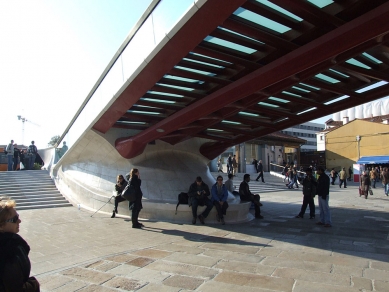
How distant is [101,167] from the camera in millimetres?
12078

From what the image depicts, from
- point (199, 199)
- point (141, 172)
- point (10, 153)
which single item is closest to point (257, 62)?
point (199, 199)

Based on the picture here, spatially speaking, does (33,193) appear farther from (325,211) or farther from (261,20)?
(261,20)

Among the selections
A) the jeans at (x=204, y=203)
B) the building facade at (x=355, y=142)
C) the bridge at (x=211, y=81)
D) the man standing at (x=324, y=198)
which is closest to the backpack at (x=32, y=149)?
the bridge at (x=211, y=81)

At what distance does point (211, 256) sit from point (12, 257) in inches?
150

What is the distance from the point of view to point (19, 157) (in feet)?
62.1

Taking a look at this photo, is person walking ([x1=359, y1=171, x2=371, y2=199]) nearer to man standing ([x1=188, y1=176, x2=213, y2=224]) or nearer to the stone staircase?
man standing ([x1=188, y1=176, x2=213, y2=224])

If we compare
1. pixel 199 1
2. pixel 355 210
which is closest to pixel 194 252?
pixel 199 1

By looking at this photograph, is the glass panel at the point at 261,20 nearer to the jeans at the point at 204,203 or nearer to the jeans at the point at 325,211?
the jeans at the point at 325,211

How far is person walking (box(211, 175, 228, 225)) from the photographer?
834 centimetres

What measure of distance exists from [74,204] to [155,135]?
4717 millimetres

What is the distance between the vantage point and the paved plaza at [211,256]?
4.04 m

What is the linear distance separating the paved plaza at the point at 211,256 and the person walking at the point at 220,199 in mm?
400

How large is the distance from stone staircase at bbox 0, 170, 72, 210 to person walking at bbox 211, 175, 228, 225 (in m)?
6.90

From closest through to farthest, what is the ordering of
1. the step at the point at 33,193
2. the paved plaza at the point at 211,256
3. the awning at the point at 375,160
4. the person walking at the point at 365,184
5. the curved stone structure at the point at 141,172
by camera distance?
1. the paved plaza at the point at 211,256
2. the curved stone structure at the point at 141,172
3. the step at the point at 33,193
4. the person walking at the point at 365,184
5. the awning at the point at 375,160
